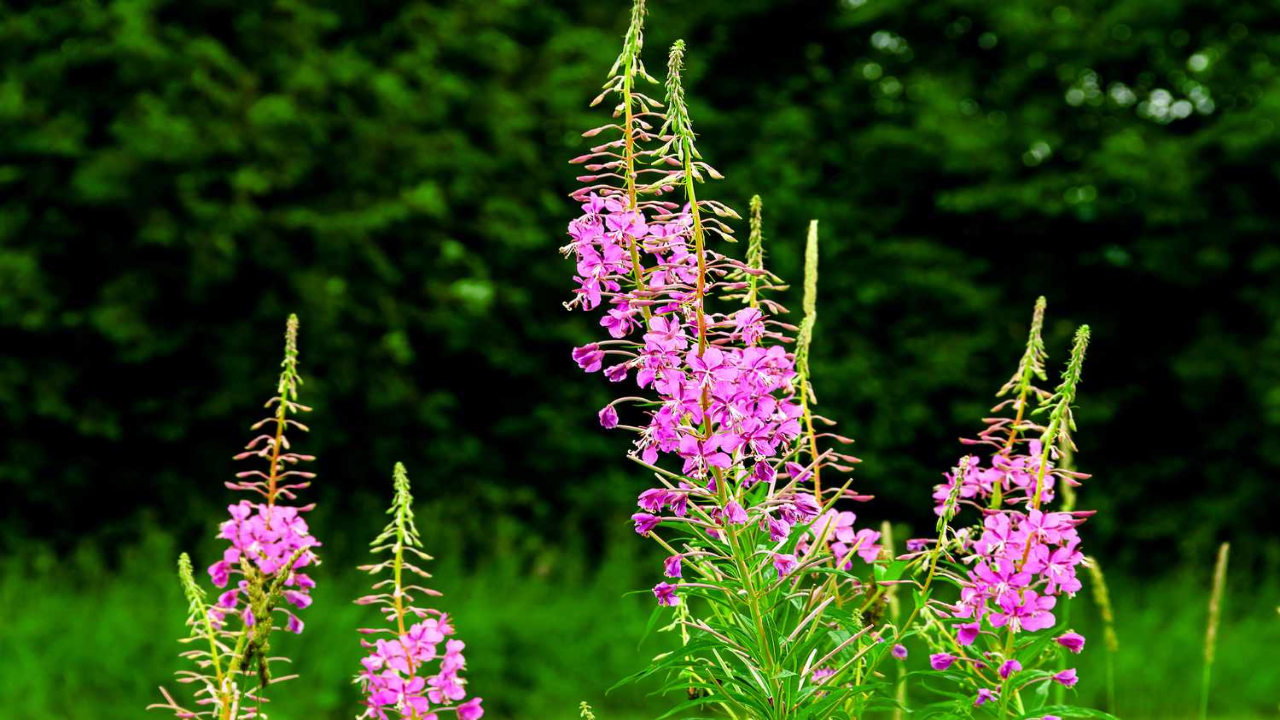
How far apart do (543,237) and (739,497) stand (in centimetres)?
665

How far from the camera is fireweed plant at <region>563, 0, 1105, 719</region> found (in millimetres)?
1716

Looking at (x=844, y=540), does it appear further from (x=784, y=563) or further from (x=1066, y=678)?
(x=1066, y=678)

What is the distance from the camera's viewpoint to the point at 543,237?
8.32 meters

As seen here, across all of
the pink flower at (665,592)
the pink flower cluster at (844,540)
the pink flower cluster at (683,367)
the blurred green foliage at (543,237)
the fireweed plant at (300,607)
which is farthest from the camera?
the blurred green foliage at (543,237)

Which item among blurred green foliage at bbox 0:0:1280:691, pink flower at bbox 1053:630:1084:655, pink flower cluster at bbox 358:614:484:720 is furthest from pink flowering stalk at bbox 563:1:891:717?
blurred green foliage at bbox 0:0:1280:691

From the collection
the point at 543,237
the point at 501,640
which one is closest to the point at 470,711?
the point at 501,640

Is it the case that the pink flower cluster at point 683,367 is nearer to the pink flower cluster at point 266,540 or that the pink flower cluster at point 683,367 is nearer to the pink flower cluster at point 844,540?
the pink flower cluster at point 844,540

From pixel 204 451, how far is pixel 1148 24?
7.04m

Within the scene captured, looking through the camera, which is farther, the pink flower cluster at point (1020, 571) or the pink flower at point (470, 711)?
the pink flower at point (470, 711)

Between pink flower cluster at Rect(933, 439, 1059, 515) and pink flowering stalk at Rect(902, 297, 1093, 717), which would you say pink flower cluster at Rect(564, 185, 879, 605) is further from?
pink flower cluster at Rect(933, 439, 1059, 515)

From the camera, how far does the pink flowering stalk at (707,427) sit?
1.71m

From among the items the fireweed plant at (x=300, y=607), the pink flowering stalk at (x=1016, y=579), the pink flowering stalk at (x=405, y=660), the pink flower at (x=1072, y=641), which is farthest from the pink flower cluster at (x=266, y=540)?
the pink flower at (x=1072, y=641)

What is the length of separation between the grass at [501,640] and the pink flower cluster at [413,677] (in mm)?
4093

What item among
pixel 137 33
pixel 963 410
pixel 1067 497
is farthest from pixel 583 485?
pixel 1067 497
